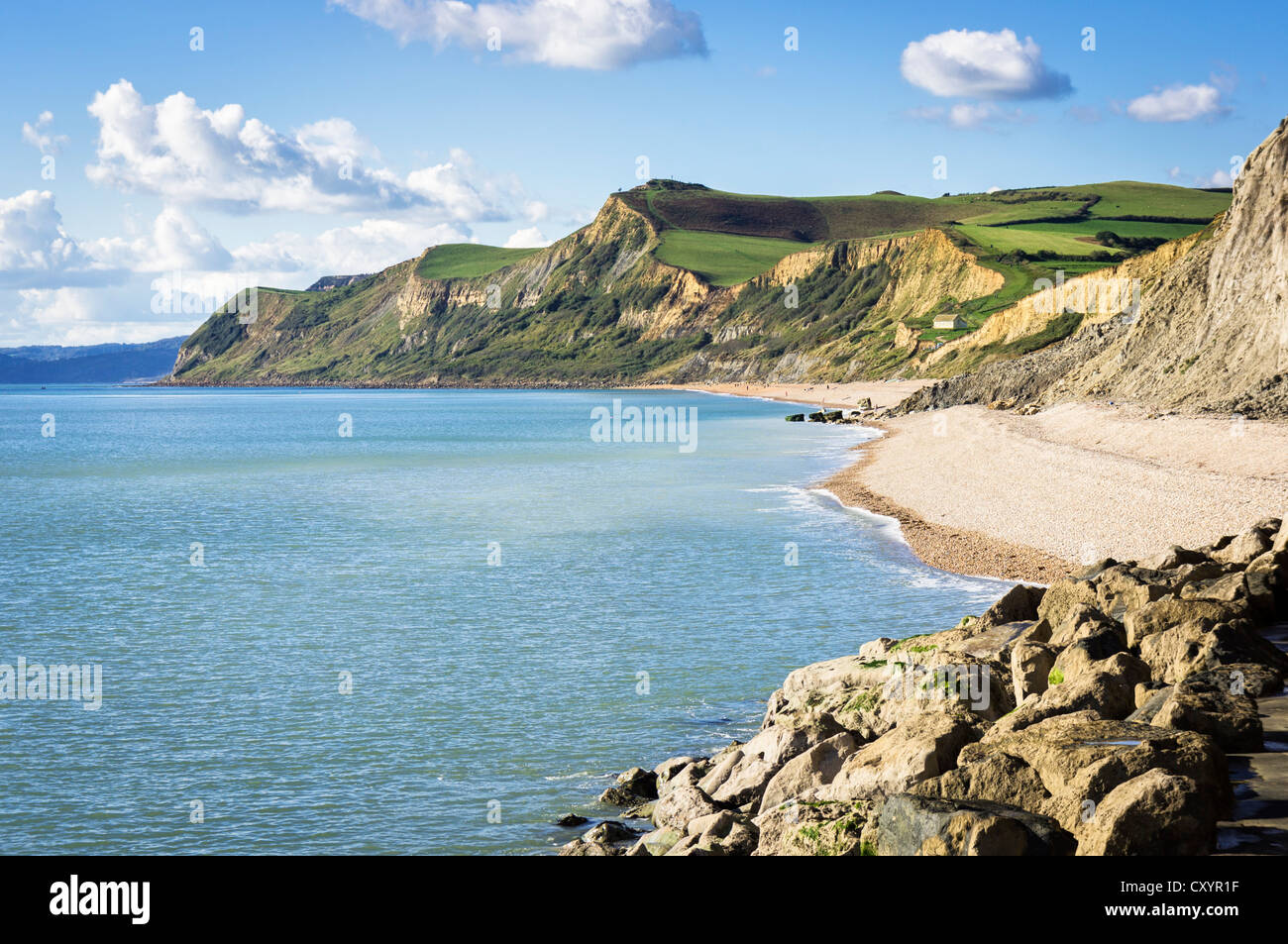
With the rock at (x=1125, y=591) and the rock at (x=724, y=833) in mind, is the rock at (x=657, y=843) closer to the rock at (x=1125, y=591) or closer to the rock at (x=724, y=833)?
the rock at (x=724, y=833)

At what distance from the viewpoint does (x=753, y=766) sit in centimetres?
1362

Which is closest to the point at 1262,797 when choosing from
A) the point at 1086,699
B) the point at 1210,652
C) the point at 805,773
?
the point at 1086,699

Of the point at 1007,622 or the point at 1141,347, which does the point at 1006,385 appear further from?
the point at 1007,622

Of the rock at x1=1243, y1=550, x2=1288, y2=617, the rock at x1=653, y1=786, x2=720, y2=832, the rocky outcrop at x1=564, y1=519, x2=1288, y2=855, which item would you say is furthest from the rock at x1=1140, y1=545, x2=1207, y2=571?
the rock at x1=653, y1=786, x2=720, y2=832

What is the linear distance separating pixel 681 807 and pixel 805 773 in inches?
57.5

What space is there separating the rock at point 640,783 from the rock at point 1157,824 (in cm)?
708

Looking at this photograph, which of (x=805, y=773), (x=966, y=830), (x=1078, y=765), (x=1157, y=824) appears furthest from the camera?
(x=805, y=773)

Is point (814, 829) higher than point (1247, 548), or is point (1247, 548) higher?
point (1247, 548)

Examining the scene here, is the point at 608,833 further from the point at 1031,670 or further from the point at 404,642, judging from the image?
the point at 404,642

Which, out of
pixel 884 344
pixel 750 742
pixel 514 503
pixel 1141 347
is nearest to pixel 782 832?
pixel 750 742

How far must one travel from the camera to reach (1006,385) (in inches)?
3529

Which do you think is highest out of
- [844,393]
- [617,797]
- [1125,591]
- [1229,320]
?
[1229,320]

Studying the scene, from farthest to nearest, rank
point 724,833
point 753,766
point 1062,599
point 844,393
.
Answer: point 844,393 < point 1062,599 < point 753,766 < point 724,833
